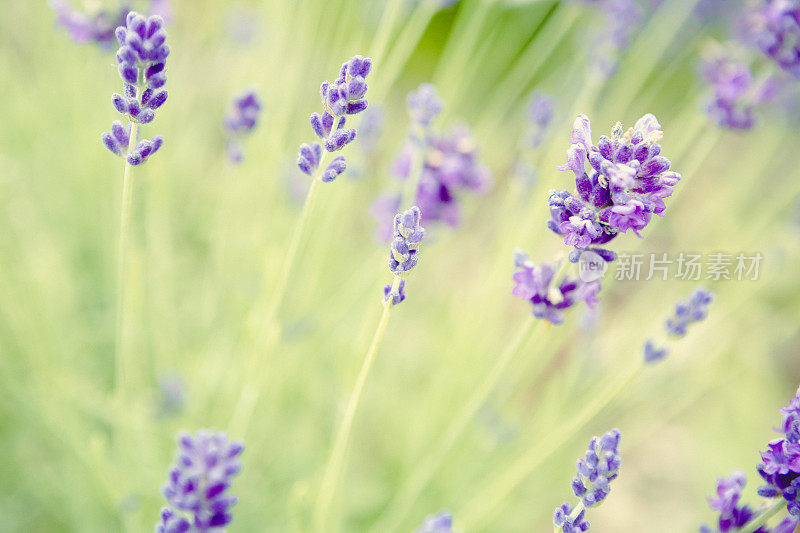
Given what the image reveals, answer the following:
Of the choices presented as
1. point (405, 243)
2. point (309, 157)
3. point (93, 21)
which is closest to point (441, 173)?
point (309, 157)

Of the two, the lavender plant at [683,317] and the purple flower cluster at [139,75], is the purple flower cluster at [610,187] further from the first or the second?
the purple flower cluster at [139,75]

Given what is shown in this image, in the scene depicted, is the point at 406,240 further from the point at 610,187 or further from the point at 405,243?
the point at 610,187

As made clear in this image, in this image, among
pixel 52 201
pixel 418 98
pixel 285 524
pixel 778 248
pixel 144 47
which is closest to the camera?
pixel 144 47

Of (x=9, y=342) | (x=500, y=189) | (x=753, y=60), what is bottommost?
(x=753, y=60)

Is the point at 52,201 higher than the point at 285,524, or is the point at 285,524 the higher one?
the point at 52,201

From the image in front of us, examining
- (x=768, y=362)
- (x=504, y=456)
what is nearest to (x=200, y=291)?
(x=504, y=456)

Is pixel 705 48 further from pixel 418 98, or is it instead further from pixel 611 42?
pixel 418 98

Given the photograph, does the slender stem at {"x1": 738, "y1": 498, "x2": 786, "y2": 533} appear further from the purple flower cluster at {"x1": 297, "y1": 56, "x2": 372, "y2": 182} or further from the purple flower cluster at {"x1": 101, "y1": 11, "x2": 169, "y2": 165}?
the purple flower cluster at {"x1": 101, "y1": 11, "x2": 169, "y2": 165}

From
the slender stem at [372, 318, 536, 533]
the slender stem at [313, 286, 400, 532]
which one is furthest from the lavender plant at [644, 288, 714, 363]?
the slender stem at [313, 286, 400, 532]
